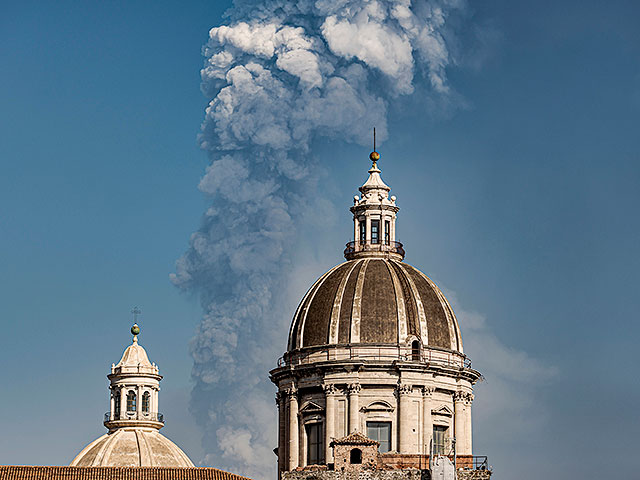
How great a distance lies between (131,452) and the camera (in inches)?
5207

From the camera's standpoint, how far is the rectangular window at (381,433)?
11488cm

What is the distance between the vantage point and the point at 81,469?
108 m

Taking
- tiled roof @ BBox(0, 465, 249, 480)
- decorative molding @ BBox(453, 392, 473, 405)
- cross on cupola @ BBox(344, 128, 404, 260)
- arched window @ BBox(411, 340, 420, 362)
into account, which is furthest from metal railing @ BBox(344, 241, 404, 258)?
tiled roof @ BBox(0, 465, 249, 480)

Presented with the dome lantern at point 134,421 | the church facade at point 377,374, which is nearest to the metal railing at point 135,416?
the dome lantern at point 134,421

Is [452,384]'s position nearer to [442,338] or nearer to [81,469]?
[442,338]

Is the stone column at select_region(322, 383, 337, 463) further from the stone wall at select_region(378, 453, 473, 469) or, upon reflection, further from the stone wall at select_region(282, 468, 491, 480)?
the stone wall at select_region(378, 453, 473, 469)

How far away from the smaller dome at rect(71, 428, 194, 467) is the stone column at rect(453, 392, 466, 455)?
2398 centimetres

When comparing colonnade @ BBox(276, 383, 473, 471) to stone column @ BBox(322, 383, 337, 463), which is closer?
colonnade @ BBox(276, 383, 473, 471)

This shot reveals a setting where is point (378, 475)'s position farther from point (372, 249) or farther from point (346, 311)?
point (372, 249)

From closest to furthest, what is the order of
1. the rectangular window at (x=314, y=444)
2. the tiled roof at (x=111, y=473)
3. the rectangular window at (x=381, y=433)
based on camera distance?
1. the tiled roof at (x=111, y=473)
2. the rectangular window at (x=381, y=433)
3. the rectangular window at (x=314, y=444)

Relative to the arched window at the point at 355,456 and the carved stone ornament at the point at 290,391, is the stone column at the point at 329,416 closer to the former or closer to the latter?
the carved stone ornament at the point at 290,391

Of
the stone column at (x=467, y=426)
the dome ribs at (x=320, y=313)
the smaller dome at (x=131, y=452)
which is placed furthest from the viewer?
the smaller dome at (x=131, y=452)

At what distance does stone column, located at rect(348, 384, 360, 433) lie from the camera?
376 feet

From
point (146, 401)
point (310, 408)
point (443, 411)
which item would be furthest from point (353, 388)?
point (146, 401)
